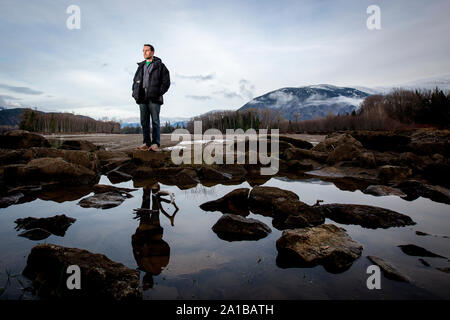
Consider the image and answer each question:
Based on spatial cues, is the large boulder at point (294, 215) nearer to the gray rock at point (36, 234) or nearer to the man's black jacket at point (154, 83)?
the gray rock at point (36, 234)

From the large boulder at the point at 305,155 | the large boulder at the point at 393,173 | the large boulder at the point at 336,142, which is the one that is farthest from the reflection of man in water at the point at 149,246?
the large boulder at the point at 336,142

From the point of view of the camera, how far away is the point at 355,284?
86.2 inches

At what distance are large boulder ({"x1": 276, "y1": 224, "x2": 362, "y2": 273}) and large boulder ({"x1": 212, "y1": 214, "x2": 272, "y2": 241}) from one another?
42 cm

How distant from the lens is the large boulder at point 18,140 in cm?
1004

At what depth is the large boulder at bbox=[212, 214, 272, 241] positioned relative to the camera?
10.7 feet

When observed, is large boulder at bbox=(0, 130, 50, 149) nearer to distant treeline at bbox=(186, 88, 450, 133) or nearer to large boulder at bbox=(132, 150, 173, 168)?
large boulder at bbox=(132, 150, 173, 168)

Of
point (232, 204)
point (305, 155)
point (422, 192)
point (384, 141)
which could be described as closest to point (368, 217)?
point (232, 204)

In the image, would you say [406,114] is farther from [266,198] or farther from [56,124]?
[56,124]

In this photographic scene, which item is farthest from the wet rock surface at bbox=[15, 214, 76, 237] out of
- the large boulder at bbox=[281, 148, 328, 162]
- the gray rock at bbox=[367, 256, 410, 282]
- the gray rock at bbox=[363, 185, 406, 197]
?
the large boulder at bbox=[281, 148, 328, 162]

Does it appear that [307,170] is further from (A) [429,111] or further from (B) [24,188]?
(A) [429,111]

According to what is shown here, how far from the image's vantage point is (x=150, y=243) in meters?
2.97
